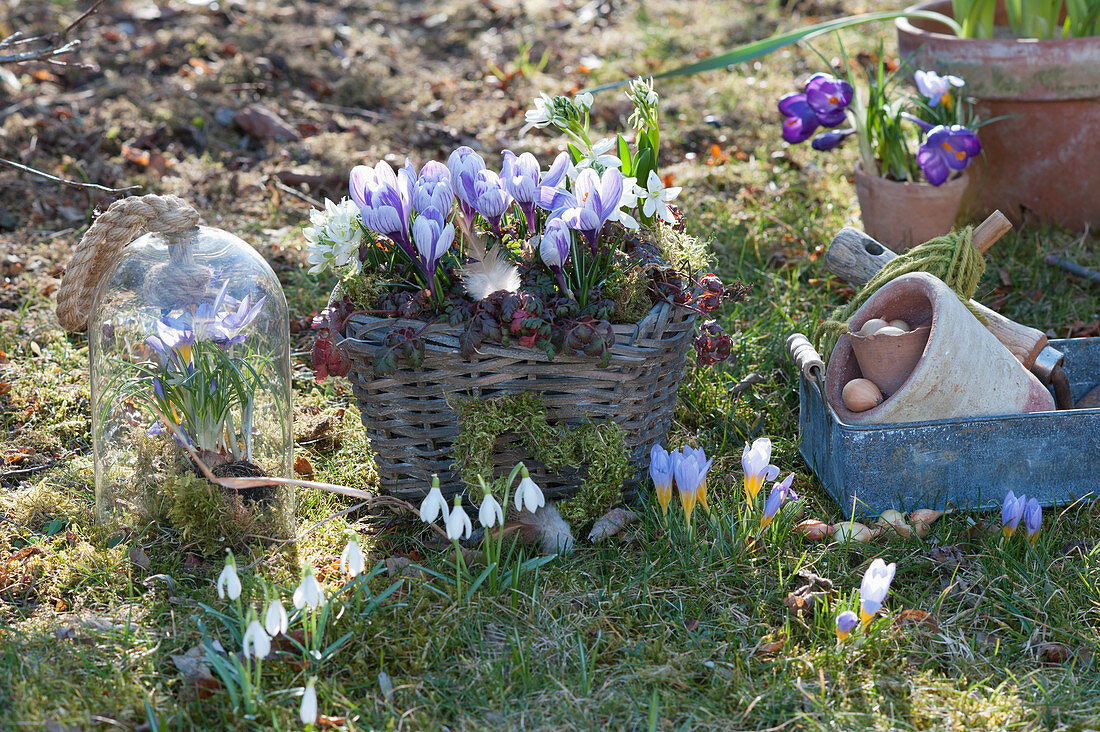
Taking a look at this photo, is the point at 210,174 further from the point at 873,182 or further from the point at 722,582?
the point at 722,582

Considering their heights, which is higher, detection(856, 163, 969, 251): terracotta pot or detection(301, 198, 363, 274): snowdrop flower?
detection(301, 198, 363, 274): snowdrop flower

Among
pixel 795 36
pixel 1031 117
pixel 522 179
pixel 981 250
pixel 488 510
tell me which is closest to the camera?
pixel 488 510

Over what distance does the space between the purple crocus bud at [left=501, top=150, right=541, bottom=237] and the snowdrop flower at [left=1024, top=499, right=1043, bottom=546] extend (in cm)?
135

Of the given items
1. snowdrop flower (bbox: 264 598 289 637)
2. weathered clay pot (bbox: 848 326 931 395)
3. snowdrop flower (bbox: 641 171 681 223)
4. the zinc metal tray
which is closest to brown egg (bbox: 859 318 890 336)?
weathered clay pot (bbox: 848 326 931 395)

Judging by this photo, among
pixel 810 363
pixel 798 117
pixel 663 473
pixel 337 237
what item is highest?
pixel 337 237

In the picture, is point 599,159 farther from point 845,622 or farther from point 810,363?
point 845,622

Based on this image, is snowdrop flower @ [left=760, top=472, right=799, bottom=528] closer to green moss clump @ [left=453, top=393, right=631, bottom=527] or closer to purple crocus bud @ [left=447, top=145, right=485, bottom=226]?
green moss clump @ [left=453, top=393, right=631, bottom=527]

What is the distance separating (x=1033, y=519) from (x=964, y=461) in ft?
0.71

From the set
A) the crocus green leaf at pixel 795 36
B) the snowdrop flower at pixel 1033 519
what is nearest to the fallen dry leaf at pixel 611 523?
the snowdrop flower at pixel 1033 519

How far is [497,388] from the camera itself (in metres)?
2.25

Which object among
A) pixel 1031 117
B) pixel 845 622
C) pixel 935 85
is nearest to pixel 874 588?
pixel 845 622

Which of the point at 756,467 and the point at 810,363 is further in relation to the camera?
the point at 810,363

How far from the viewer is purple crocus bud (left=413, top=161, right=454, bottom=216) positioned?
86.1 inches

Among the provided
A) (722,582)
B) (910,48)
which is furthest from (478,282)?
(910,48)
